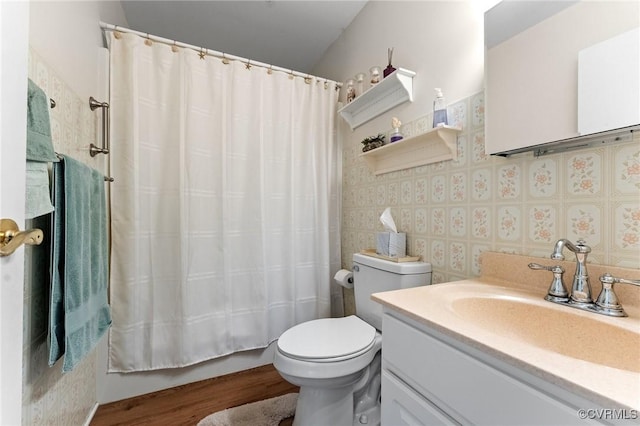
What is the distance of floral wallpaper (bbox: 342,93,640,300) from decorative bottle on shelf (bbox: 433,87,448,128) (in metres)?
0.04

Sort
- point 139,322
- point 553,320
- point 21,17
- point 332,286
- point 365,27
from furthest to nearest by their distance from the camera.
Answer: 1. point 332,286
2. point 365,27
3. point 139,322
4. point 553,320
5. point 21,17

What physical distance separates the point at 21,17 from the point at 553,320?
53.8 inches

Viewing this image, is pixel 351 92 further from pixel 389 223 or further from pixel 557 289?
pixel 557 289

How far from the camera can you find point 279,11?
5.98ft

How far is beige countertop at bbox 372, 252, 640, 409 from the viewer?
438 millimetres

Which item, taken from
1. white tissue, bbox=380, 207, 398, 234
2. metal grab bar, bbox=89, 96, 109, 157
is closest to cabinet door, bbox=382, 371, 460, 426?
white tissue, bbox=380, 207, 398, 234

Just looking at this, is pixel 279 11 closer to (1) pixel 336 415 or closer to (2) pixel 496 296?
(2) pixel 496 296

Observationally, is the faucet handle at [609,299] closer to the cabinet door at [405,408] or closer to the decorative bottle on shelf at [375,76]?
the cabinet door at [405,408]

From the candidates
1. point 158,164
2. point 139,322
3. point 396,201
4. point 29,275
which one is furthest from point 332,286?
point 29,275

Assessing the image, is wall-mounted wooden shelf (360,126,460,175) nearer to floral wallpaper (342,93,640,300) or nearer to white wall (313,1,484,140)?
floral wallpaper (342,93,640,300)

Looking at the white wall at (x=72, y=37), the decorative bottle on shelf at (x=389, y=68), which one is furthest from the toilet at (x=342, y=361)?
the white wall at (x=72, y=37)

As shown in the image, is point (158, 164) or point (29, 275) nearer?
point (29, 275)

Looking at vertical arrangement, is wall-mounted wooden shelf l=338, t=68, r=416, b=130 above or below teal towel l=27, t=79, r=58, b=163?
above

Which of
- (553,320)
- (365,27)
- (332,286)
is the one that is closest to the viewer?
(553,320)
